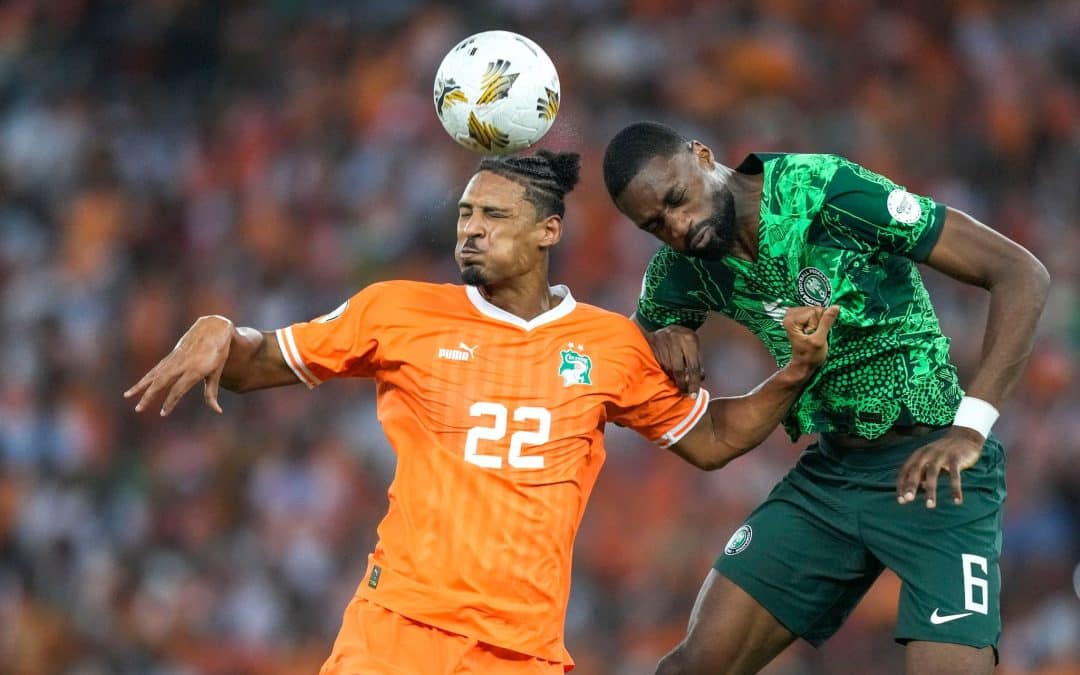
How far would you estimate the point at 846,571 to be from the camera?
186 inches

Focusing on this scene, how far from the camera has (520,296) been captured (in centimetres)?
454

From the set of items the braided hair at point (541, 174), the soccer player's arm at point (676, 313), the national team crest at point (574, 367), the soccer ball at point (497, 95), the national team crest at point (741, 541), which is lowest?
the national team crest at point (741, 541)

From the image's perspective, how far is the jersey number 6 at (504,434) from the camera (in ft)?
14.1

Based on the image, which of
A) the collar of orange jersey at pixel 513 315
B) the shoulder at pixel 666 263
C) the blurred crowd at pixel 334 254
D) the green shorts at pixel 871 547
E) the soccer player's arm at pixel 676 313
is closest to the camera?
the green shorts at pixel 871 547

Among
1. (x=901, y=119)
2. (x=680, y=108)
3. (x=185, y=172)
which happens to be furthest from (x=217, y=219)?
(x=901, y=119)

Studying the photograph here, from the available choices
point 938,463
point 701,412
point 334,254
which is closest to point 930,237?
point 938,463

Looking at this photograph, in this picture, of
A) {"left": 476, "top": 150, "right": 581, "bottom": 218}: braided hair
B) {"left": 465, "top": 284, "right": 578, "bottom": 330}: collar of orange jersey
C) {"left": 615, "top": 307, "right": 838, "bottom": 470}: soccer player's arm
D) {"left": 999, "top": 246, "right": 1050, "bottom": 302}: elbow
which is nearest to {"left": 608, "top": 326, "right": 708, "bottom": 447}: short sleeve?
{"left": 615, "top": 307, "right": 838, "bottom": 470}: soccer player's arm

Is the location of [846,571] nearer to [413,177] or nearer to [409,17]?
[413,177]

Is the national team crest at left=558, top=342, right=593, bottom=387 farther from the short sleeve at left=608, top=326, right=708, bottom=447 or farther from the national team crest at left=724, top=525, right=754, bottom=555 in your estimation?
the national team crest at left=724, top=525, right=754, bottom=555

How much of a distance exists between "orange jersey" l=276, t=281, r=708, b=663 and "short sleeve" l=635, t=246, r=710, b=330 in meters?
0.29

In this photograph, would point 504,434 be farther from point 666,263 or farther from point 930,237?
point 930,237

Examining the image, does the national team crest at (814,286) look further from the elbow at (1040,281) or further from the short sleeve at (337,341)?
the short sleeve at (337,341)

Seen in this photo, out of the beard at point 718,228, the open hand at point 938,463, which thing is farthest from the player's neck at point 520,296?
the open hand at point 938,463

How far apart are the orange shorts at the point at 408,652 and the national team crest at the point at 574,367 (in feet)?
2.73
